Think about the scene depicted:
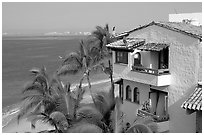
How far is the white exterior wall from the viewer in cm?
1627

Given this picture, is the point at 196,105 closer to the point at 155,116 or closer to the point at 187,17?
the point at 155,116

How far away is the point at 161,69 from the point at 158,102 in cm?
218

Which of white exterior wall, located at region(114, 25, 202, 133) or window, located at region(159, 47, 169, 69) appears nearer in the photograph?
white exterior wall, located at region(114, 25, 202, 133)

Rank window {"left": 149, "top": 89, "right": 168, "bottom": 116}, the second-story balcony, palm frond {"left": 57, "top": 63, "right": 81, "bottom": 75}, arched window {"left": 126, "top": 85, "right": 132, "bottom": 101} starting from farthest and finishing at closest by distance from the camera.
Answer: palm frond {"left": 57, "top": 63, "right": 81, "bottom": 75}, arched window {"left": 126, "top": 85, "right": 132, "bottom": 101}, window {"left": 149, "top": 89, "right": 168, "bottom": 116}, the second-story balcony

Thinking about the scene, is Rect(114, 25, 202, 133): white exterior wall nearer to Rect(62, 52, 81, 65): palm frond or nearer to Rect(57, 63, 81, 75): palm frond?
Rect(62, 52, 81, 65): palm frond

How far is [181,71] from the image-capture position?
55.6ft

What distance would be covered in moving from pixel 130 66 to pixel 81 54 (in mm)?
7143

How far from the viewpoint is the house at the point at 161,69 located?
16.6 meters

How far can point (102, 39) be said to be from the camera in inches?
1091

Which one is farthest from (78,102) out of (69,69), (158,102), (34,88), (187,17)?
(187,17)

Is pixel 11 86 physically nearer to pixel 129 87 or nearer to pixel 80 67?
pixel 80 67

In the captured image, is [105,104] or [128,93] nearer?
[105,104]

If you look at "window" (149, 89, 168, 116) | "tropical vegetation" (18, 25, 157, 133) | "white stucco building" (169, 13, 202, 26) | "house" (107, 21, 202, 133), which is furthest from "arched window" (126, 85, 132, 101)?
"white stucco building" (169, 13, 202, 26)

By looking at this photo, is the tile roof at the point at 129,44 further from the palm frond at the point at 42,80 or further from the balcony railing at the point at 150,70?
the palm frond at the point at 42,80
